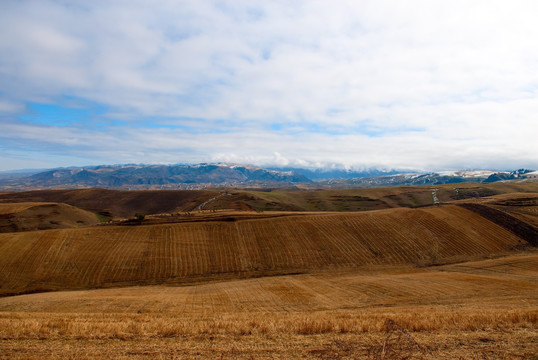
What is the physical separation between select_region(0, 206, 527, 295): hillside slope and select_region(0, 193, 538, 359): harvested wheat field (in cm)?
32

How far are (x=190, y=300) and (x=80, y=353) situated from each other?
18.3 m

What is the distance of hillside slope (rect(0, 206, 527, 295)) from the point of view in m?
45.5

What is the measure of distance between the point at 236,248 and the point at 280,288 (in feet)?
66.8

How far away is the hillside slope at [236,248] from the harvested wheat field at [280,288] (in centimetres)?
32

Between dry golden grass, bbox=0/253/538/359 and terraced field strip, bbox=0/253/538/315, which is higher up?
dry golden grass, bbox=0/253/538/359

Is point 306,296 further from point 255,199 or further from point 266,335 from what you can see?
point 255,199

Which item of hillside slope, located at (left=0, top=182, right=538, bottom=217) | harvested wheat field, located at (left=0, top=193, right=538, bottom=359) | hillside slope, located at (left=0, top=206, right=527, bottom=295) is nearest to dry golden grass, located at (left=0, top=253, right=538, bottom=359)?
harvested wheat field, located at (left=0, top=193, right=538, bottom=359)

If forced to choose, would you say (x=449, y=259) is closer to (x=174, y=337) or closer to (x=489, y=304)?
(x=489, y=304)

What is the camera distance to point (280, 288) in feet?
120

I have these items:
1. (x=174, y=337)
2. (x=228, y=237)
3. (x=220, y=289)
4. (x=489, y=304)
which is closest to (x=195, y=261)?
(x=228, y=237)

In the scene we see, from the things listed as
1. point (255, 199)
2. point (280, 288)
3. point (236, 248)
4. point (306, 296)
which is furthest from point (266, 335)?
point (255, 199)

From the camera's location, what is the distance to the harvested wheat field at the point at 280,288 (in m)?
14.3

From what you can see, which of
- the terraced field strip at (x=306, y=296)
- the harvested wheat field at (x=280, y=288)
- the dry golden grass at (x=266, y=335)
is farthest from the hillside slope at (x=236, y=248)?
the dry golden grass at (x=266, y=335)

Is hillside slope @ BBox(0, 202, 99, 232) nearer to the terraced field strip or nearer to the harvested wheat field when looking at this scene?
the harvested wheat field
